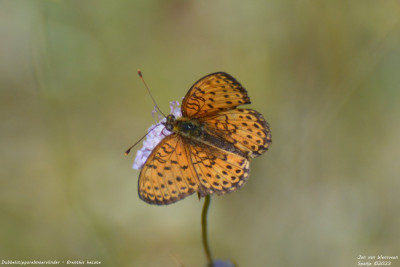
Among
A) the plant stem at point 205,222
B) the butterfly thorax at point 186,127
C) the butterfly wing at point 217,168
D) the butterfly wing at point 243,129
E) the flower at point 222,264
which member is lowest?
the flower at point 222,264

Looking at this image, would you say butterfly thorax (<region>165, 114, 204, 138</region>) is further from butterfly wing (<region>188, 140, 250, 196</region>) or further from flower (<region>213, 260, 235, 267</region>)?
flower (<region>213, 260, 235, 267</region>)

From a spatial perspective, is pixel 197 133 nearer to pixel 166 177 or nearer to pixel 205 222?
pixel 166 177

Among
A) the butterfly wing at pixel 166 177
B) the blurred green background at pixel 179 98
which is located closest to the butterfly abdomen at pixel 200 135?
the butterfly wing at pixel 166 177

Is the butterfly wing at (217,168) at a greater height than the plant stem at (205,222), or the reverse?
the butterfly wing at (217,168)

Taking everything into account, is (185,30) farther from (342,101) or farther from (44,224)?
(44,224)

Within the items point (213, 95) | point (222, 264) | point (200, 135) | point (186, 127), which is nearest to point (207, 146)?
point (200, 135)

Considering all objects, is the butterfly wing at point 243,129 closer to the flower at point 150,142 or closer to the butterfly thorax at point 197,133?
the butterfly thorax at point 197,133

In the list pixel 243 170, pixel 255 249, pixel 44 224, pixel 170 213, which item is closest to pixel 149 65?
pixel 170 213
